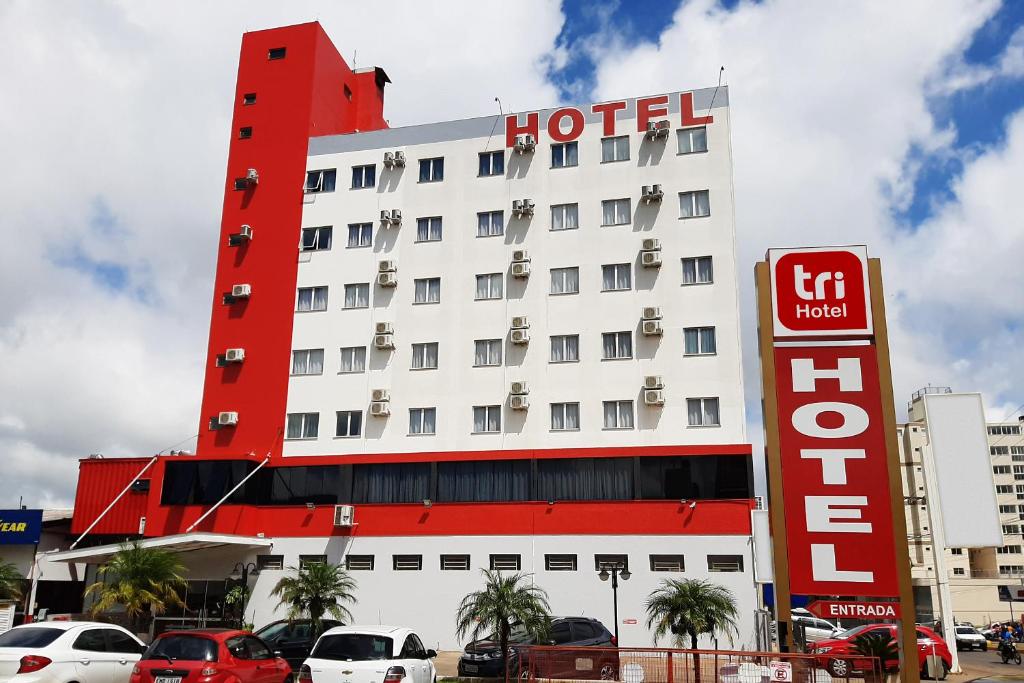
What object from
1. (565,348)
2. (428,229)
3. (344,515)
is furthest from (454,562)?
(428,229)

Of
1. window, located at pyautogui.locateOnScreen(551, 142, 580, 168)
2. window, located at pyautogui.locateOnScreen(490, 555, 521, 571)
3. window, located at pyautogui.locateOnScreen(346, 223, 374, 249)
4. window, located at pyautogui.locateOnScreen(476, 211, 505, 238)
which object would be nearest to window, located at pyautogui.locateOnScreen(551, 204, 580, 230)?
window, located at pyautogui.locateOnScreen(551, 142, 580, 168)

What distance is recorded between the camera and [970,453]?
1509 cm

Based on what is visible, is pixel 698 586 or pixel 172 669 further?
pixel 698 586

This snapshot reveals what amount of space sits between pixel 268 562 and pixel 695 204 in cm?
2373

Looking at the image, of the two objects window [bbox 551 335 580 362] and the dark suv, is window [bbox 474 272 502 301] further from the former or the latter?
the dark suv

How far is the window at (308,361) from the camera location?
122 feet

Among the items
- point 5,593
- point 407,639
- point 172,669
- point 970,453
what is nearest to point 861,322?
point 970,453

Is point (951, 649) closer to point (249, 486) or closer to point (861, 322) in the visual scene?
point (861, 322)

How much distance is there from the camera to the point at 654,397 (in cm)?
3278

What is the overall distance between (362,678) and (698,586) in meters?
12.8

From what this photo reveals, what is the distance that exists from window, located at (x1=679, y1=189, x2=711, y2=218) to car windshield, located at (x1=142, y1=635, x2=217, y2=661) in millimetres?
26287

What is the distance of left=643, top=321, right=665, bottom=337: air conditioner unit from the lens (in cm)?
3359

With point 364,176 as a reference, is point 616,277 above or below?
below

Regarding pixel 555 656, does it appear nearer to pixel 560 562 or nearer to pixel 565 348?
pixel 560 562
